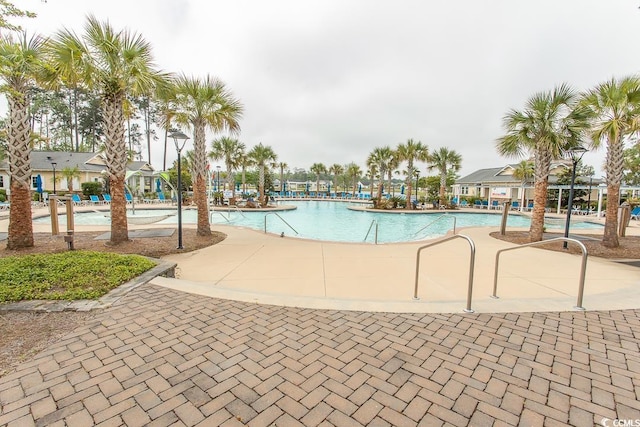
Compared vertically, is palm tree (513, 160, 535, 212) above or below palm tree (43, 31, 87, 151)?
below

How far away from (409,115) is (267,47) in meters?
12.7

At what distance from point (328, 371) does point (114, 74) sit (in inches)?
327

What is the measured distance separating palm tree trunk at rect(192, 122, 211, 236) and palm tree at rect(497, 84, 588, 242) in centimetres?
999

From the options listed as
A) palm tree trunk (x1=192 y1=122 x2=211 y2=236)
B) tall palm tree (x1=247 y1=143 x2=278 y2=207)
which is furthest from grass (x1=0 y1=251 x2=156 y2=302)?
tall palm tree (x1=247 y1=143 x2=278 y2=207)

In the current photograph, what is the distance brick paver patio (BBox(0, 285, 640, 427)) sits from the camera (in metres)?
1.88

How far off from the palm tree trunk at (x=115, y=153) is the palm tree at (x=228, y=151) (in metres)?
19.1

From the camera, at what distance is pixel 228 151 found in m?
26.9

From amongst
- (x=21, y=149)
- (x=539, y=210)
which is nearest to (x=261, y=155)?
(x=21, y=149)

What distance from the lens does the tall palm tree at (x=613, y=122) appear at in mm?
7902

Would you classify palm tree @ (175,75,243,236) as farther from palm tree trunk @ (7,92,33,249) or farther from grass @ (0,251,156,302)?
grass @ (0,251,156,302)

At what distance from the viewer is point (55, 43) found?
21.1ft

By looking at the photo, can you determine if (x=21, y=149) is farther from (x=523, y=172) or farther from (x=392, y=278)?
(x=523, y=172)

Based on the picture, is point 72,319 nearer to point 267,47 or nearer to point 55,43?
point 55,43

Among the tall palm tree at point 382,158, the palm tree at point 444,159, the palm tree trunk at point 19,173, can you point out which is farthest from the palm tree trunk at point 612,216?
the tall palm tree at point 382,158
